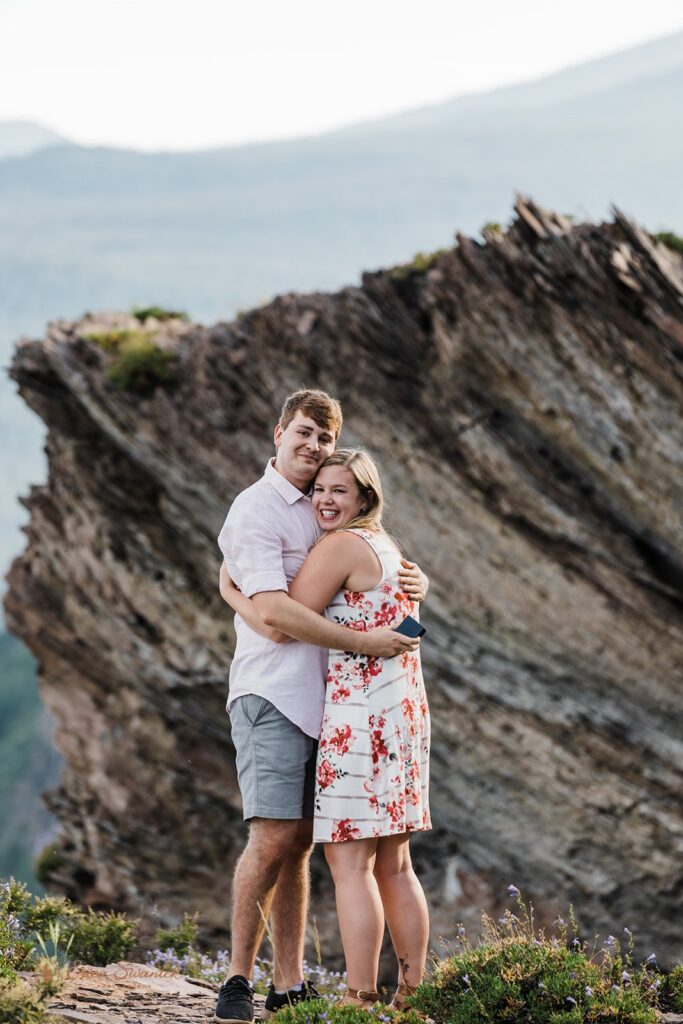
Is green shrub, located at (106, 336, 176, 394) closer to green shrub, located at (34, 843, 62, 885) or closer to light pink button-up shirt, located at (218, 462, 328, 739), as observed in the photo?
green shrub, located at (34, 843, 62, 885)

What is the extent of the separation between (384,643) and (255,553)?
94 cm

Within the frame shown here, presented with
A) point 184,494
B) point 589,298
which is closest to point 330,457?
point 589,298

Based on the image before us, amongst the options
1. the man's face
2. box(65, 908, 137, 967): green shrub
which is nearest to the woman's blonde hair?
the man's face

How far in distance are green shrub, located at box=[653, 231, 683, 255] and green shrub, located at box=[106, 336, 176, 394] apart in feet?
28.8

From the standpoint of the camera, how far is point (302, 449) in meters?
7.09

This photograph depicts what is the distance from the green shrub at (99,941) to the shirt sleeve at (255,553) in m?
4.35

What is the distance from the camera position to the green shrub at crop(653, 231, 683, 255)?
653 inches

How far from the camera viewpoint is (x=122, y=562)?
2216 cm

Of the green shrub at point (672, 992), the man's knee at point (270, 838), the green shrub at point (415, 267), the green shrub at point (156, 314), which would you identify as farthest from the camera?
the green shrub at point (156, 314)

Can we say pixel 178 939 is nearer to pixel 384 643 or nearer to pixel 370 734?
pixel 370 734

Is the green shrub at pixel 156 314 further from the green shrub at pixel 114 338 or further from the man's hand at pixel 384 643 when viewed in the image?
the man's hand at pixel 384 643

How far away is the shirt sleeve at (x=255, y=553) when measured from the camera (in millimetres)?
6781

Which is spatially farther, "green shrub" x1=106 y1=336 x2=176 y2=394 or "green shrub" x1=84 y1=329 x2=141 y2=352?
"green shrub" x1=84 y1=329 x2=141 y2=352

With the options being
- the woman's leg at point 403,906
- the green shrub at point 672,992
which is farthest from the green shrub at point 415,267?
the woman's leg at point 403,906
